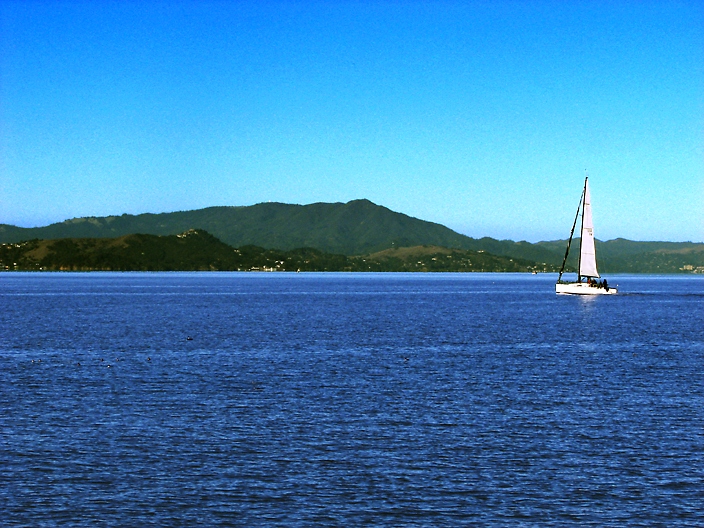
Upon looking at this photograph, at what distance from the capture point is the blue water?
→ 2420cm

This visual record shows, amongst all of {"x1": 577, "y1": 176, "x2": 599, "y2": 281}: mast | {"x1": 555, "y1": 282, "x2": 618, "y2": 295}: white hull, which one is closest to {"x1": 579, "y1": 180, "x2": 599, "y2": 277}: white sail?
{"x1": 577, "y1": 176, "x2": 599, "y2": 281}: mast

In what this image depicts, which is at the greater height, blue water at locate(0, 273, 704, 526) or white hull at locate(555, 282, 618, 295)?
white hull at locate(555, 282, 618, 295)

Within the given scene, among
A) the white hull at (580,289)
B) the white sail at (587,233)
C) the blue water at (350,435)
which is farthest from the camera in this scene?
the white hull at (580,289)

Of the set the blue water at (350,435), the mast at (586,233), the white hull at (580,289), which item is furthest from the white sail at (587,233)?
the blue water at (350,435)

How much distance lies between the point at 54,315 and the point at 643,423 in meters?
102

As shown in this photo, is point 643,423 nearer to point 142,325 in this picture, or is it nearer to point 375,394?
point 375,394

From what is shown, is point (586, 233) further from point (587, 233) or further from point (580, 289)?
point (580, 289)

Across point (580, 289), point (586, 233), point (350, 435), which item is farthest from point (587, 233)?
point (350, 435)

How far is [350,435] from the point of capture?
34.2 meters

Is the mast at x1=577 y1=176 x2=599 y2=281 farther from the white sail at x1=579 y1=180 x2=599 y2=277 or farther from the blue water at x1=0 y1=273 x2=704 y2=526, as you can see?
the blue water at x1=0 y1=273 x2=704 y2=526

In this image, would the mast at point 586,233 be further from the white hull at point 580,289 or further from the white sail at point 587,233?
the white hull at point 580,289

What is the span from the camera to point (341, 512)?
23.7 m

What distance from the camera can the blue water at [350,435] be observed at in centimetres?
2420

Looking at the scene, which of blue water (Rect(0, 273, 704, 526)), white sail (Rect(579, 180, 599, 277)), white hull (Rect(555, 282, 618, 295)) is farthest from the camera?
white hull (Rect(555, 282, 618, 295))
